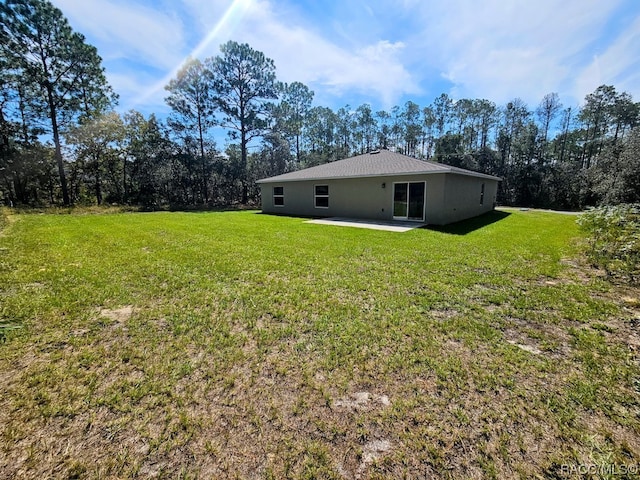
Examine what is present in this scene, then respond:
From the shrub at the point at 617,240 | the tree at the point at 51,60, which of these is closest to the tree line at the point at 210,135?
the tree at the point at 51,60

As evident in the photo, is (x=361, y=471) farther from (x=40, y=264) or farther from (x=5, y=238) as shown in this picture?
(x=5, y=238)

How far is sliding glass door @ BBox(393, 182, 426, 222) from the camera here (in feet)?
35.8

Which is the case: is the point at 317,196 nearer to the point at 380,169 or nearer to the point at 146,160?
the point at 380,169

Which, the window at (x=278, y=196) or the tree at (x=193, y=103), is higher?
the tree at (x=193, y=103)

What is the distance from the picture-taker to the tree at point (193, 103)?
23.0 m

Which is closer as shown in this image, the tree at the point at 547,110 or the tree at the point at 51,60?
the tree at the point at 51,60

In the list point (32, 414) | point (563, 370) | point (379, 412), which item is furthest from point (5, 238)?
point (563, 370)

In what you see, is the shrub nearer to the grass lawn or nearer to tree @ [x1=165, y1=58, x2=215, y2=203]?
the grass lawn

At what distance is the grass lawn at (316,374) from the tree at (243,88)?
73.3 feet

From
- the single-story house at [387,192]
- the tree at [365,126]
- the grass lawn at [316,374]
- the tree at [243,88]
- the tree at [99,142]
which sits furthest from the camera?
the tree at [365,126]

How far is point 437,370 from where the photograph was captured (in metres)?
2.35

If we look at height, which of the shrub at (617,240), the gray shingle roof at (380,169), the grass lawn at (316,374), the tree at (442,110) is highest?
the tree at (442,110)

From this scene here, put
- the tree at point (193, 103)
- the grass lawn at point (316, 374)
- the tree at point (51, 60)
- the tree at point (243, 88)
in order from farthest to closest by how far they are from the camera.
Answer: the tree at point (243, 88) → the tree at point (193, 103) → the tree at point (51, 60) → the grass lawn at point (316, 374)

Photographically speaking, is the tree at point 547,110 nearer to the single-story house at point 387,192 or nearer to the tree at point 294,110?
the single-story house at point 387,192
